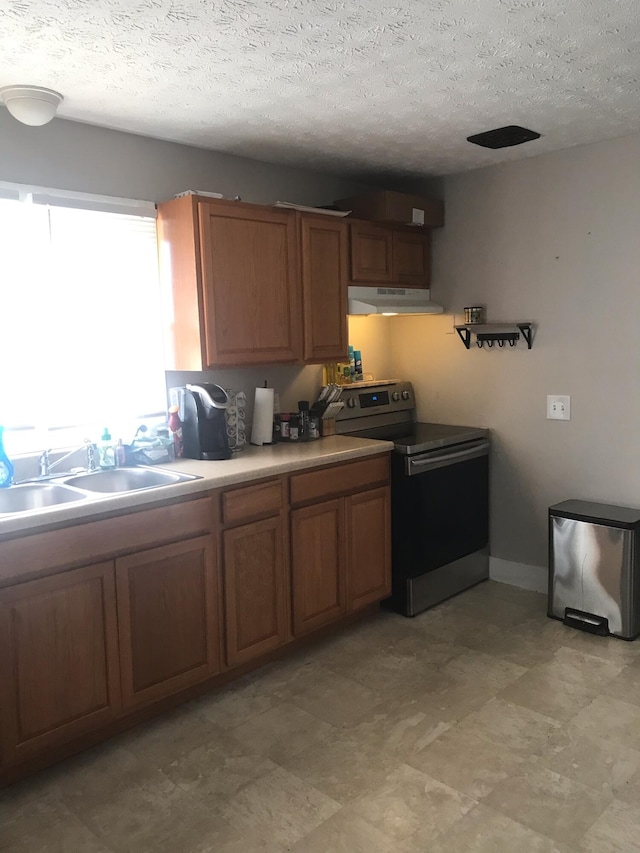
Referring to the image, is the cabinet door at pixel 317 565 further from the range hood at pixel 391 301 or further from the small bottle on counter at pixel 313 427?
the range hood at pixel 391 301

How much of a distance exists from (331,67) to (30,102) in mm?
1081

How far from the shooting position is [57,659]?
2.20m

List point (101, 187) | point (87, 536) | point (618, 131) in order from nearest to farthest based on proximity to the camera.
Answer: point (87, 536)
point (101, 187)
point (618, 131)

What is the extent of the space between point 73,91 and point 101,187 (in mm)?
458

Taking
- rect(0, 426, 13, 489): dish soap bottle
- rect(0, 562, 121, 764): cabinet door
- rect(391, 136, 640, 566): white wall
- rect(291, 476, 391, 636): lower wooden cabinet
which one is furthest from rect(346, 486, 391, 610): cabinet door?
rect(0, 426, 13, 489): dish soap bottle

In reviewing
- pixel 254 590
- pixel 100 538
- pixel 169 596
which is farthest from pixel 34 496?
pixel 254 590

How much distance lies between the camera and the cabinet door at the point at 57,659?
2.09 metres

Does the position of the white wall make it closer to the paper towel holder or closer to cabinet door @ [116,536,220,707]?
the paper towel holder

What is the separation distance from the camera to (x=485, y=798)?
6.82 ft

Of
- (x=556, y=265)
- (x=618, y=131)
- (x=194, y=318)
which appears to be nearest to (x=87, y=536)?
(x=194, y=318)

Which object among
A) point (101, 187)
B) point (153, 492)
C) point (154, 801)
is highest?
point (101, 187)

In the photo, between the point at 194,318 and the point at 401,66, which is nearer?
the point at 401,66

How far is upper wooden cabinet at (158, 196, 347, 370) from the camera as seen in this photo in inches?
115

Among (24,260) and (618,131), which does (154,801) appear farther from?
(618,131)
